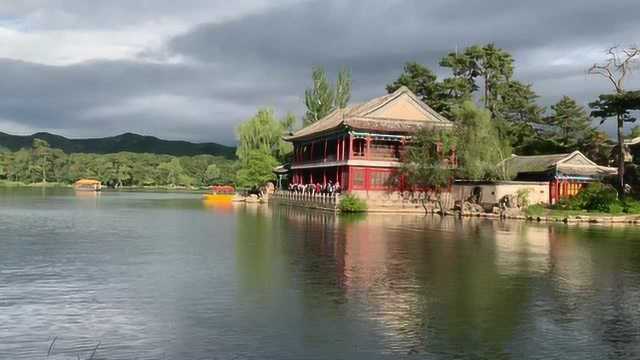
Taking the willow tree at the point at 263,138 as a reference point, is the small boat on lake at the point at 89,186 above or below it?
below

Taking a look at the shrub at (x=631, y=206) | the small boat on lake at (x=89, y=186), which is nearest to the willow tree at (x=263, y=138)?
the shrub at (x=631, y=206)

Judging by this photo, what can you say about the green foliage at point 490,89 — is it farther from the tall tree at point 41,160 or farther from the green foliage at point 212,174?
the tall tree at point 41,160

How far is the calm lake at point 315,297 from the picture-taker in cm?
1148

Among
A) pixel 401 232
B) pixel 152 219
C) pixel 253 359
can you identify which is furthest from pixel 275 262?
pixel 152 219

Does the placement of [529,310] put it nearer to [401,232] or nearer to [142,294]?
[142,294]

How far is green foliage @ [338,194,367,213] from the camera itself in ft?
165

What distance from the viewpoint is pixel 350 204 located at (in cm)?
5019

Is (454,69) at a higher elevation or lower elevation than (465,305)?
higher

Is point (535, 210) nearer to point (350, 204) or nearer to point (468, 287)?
point (350, 204)

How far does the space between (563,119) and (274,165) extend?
101 feet

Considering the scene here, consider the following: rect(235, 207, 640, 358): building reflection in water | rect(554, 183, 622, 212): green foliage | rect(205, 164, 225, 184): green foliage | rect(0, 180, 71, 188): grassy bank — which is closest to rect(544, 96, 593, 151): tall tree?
rect(554, 183, 622, 212): green foliage

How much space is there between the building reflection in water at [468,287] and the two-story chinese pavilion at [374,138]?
2325 centimetres

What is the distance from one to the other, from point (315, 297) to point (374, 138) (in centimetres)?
4192

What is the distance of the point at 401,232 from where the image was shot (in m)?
33.4
